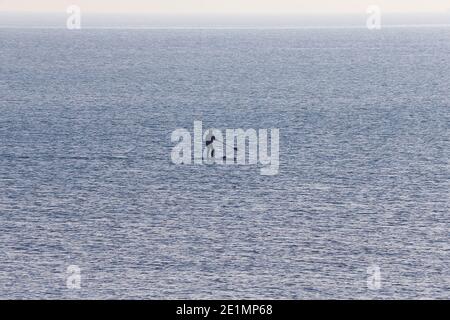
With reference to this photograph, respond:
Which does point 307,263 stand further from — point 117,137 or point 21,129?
point 21,129

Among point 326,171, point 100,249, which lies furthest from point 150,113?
point 100,249

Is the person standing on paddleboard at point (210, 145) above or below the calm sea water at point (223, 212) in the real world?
above

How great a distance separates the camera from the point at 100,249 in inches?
3231

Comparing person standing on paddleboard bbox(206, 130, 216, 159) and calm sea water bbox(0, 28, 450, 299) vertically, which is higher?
person standing on paddleboard bbox(206, 130, 216, 159)

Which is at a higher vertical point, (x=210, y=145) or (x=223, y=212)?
(x=210, y=145)

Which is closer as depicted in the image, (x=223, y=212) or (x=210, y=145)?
(x=223, y=212)

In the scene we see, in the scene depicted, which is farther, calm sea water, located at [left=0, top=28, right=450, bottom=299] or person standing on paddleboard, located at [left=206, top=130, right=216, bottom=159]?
person standing on paddleboard, located at [left=206, top=130, right=216, bottom=159]

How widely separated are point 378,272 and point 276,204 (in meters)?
22.6

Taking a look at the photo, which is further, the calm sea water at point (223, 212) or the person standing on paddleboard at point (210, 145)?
the person standing on paddleboard at point (210, 145)

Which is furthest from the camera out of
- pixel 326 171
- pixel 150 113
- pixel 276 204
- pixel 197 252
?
pixel 150 113
